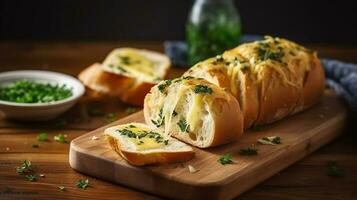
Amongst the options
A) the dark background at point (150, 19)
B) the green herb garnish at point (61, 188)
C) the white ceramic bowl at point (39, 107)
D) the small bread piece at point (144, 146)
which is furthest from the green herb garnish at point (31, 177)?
the dark background at point (150, 19)

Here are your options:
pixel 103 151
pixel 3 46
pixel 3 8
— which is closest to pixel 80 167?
pixel 103 151

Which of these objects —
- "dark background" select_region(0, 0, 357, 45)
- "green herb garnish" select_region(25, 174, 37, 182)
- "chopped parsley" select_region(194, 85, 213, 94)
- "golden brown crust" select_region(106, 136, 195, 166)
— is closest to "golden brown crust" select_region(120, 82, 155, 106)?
"chopped parsley" select_region(194, 85, 213, 94)

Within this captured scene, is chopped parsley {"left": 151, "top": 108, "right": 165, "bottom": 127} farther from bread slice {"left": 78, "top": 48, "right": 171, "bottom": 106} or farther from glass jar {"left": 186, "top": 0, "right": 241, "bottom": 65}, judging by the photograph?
glass jar {"left": 186, "top": 0, "right": 241, "bottom": 65}

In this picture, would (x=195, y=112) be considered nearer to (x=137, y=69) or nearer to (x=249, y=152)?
(x=249, y=152)

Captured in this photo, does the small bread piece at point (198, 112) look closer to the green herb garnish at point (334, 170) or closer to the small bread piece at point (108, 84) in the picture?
the green herb garnish at point (334, 170)

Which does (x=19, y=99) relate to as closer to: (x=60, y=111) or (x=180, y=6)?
(x=60, y=111)

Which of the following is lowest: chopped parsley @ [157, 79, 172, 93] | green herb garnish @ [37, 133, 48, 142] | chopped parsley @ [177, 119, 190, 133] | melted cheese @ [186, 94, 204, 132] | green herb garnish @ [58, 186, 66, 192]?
green herb garnish @ [58, 186, 66, 192]
